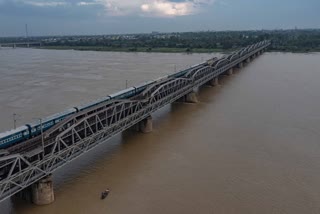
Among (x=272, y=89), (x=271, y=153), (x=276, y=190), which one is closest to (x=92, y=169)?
(x=276, y=190)

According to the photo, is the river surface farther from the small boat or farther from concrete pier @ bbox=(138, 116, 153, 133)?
concrete pier @ bbox=(138, 116, 153, 133)

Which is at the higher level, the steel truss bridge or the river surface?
the steel truss bridge

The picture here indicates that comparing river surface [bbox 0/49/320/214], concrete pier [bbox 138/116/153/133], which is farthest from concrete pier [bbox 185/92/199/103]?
concrete pier [bbox 138/116/153/133]

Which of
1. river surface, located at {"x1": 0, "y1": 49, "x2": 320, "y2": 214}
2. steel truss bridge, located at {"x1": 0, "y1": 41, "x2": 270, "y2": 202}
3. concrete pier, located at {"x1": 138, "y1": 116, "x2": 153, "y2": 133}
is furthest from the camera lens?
concrete pier, located at {"x1": 138, "y1": 116, "x2": 153, "y2": 133}

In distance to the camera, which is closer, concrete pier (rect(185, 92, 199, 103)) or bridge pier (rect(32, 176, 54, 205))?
bridge pier (rect(32, 176, 54, 205))

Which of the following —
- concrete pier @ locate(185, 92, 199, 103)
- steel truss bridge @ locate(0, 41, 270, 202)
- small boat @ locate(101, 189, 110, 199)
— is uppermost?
steel truss bridge @ locate(0, 41, 270, 202)

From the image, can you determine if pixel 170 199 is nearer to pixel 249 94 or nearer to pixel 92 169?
pixel 92 169

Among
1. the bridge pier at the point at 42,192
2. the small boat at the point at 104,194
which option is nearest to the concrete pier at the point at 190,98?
the small boat at the point at 104,194

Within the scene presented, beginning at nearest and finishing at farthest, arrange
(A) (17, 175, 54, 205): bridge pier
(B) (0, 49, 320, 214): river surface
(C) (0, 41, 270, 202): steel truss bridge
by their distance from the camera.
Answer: (C) (0, 41, 270, 202): steel truss bridge, (A) (17, 175, 54, 205): bridge pier, (B) (0, 49, 320, 214): river surface

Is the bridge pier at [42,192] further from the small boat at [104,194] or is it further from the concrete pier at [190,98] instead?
the concrete pier at [190,98]
